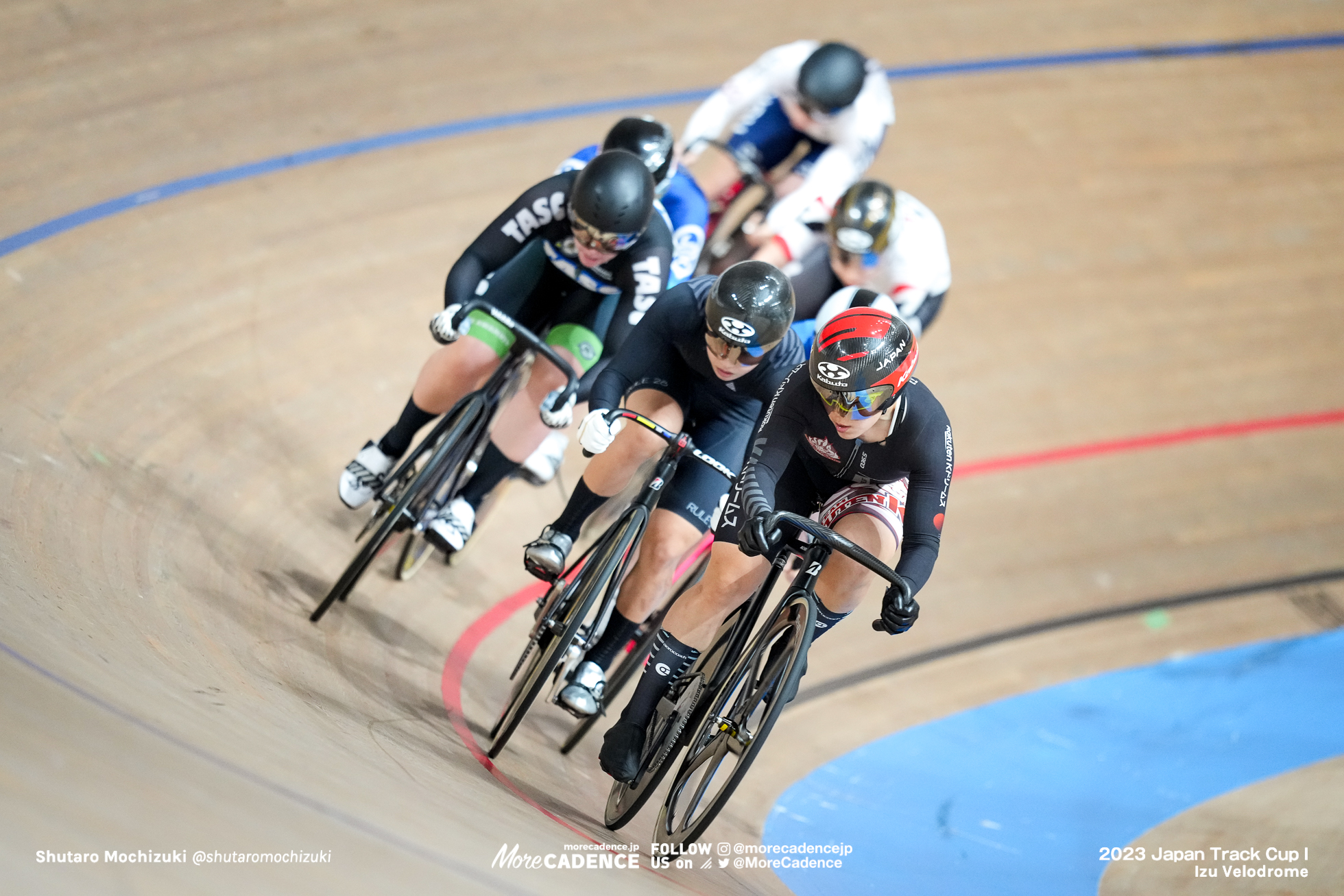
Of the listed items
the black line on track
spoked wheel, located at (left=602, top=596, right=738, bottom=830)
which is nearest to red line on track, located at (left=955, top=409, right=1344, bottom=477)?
the black line on track

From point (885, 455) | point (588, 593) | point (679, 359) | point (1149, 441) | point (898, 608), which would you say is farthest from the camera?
point (1149, 441)

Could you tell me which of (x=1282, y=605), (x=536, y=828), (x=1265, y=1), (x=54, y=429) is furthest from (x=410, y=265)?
(x=1265, y=1)

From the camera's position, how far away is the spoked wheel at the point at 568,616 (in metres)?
3.16

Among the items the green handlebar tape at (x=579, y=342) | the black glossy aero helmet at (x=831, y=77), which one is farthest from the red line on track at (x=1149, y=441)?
the green handlebar tape at (x=579, y=342)

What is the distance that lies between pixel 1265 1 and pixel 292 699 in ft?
26.6

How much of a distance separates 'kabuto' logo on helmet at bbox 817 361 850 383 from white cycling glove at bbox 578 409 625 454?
67 cm

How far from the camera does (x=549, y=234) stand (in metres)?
3.77

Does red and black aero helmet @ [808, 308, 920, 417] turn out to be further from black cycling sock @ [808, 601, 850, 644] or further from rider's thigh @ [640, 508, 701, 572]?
rider's thigh @ [640, 508, 701, 572]

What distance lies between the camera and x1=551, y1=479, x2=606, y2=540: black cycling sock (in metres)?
3.51

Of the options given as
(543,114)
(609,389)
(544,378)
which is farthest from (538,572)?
(543,114)

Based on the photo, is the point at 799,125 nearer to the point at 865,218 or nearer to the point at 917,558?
the point at 865,218

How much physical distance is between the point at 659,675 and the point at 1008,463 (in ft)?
9.63

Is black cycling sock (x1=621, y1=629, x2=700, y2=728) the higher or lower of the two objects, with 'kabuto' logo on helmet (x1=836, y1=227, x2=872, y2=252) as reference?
lower

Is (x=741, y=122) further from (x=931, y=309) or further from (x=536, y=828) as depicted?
(x=536, y=828)
